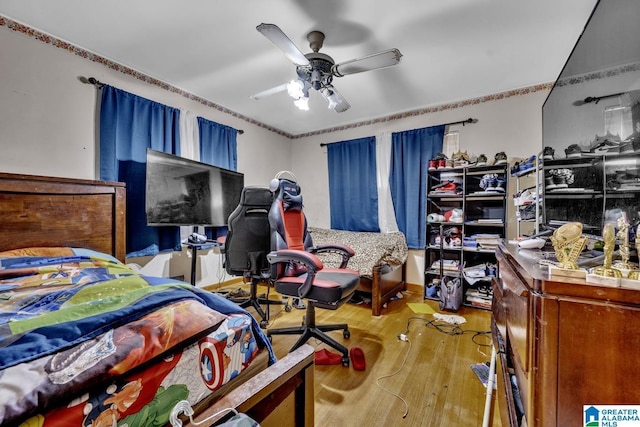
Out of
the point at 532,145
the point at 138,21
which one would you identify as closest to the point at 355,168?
the point at 532,145

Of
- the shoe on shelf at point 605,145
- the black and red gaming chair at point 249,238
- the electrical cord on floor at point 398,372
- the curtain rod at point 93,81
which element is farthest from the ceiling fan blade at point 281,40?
the electrical cord on floor at point 398,372

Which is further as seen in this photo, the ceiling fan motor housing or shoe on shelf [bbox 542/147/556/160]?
the ceiling fan motor housing

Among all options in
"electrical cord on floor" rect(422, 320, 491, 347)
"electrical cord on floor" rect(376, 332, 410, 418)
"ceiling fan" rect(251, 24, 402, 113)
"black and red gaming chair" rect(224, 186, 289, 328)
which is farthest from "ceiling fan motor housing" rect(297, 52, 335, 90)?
"electrical cord on floor" rect(422, 320, 491, 347)

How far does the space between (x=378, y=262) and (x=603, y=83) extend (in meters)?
2.02

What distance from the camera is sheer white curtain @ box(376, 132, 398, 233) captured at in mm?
3721

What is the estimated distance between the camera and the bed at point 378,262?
2.69 m

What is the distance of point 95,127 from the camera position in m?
2.45

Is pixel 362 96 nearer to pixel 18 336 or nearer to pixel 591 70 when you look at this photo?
pixel 591 70

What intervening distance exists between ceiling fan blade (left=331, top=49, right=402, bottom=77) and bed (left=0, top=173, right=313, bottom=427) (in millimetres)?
1813

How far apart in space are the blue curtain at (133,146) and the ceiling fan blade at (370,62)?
2007 millimetres

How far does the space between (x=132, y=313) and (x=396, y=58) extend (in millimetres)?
2011

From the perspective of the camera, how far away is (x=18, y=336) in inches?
21.8

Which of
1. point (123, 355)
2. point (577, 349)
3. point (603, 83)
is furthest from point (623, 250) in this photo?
point (123, 355)

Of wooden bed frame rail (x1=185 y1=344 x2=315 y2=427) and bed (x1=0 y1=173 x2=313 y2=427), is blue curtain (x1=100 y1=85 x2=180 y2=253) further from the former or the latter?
wooden bed frame rail (x1=185 y1=344 x2=315 y2=427)
